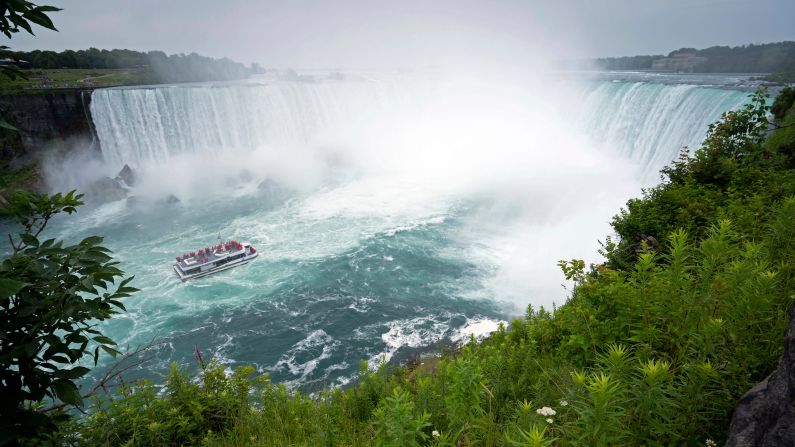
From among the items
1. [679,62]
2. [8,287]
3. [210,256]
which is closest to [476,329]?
[210,256]

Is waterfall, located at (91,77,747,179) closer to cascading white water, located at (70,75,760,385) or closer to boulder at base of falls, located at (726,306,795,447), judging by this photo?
cascading white water, located at (70,75,760,385)

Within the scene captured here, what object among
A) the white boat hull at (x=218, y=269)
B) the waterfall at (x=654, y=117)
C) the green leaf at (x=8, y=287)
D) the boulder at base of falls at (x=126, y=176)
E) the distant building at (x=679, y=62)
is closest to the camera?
the green leaf at (x=8, y=287)

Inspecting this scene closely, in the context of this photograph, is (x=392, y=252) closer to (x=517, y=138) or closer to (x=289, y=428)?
(x=289, y=428)

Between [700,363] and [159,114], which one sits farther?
[159,114]

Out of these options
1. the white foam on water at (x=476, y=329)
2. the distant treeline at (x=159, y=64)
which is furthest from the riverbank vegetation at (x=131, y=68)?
the white foam on water at (x=476, y=329)

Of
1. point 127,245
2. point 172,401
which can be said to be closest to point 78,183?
point 127,245

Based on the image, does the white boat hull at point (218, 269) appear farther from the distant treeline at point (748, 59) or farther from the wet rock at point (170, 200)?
the distant treeline at point (748, 59)
